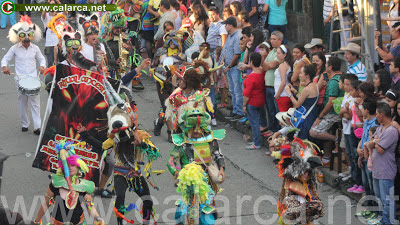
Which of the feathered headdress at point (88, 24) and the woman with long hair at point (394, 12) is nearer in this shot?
the woman with long hair at point (394, 12)

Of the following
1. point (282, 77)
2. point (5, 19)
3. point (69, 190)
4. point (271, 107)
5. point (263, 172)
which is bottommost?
point (263, 172)

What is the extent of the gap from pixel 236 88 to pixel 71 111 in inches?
153

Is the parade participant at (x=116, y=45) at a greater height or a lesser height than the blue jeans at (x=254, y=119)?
greater

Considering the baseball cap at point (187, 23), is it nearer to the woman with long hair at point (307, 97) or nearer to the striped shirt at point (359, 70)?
the woman with long hair at point (307, 97)

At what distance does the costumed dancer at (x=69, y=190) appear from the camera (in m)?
8.30

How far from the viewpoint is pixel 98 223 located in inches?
329

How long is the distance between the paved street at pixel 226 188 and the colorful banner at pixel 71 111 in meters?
0.74

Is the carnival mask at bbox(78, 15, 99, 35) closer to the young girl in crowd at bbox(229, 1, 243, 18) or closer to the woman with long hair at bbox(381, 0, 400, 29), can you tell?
the young girl in crowd at bbox(229, 1, 243, 18)

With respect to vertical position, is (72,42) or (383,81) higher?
(72,42)

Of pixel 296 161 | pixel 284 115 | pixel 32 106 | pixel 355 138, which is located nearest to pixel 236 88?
pixel 284 115

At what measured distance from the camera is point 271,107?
1228 centimetres

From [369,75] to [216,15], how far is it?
3.71 meters

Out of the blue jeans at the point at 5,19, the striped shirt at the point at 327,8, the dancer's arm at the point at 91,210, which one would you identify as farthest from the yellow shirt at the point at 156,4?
the dancer's arm at the point at 91,210

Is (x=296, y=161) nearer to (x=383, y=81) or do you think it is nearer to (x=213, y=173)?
(x=213, y=173)
